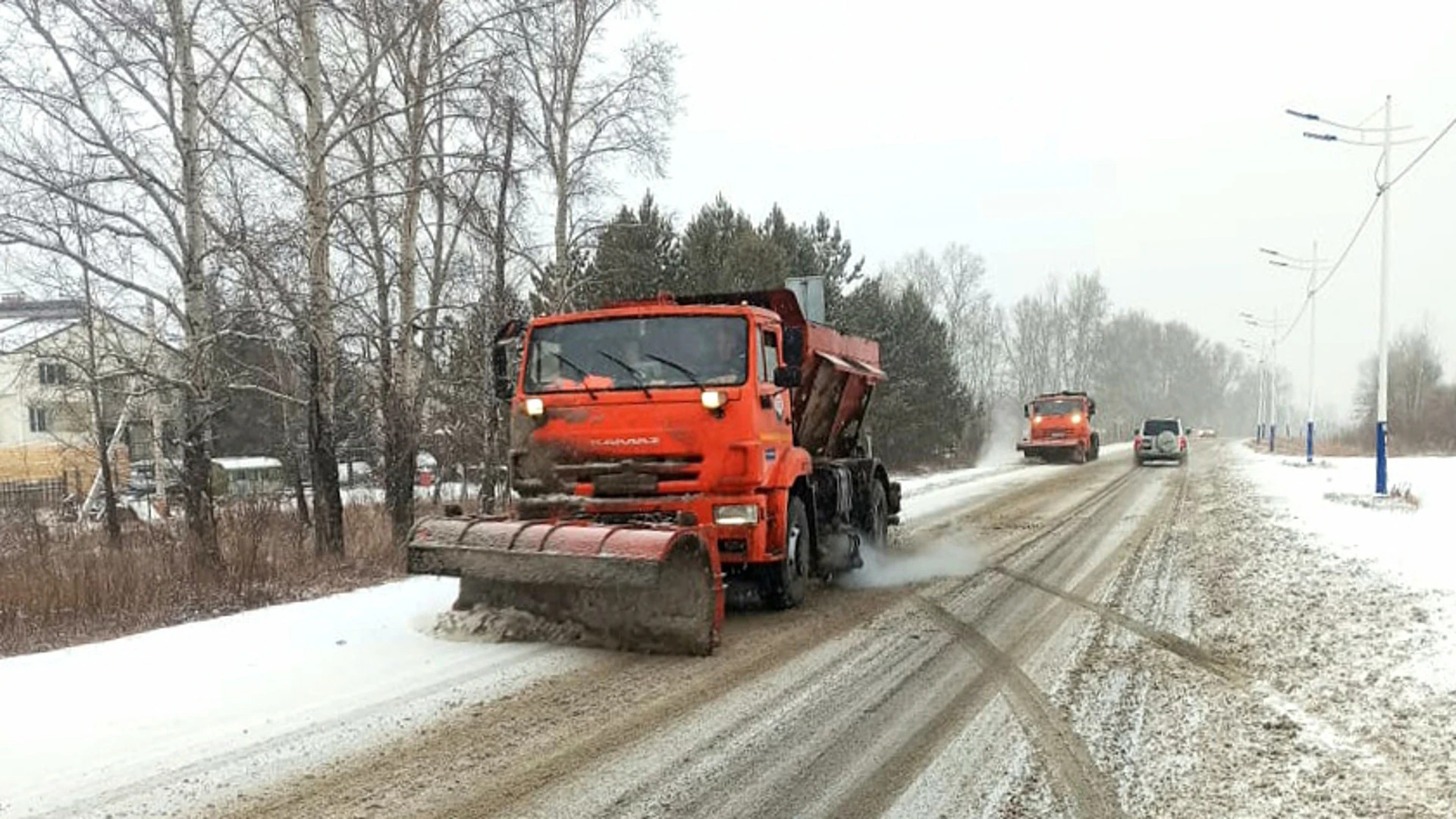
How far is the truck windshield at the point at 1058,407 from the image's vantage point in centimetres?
3909

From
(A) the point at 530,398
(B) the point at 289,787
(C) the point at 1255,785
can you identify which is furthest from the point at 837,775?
→ (A) the point at 530,398

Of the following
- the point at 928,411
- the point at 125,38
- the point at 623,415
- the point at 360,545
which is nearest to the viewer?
the point at 623,415

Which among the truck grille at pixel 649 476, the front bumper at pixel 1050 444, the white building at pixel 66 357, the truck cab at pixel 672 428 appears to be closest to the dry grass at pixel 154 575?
the white building at pixel 66 357

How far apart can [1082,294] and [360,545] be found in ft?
331

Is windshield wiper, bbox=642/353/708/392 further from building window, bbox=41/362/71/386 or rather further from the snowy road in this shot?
building window, bbox=41/362/71/386

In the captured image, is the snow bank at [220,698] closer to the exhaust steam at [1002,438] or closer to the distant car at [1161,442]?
the distant car at [1161,442]

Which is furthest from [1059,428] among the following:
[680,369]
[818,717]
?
[818,717]

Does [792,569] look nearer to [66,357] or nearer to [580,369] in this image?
[580,369]

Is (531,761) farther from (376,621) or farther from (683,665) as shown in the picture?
(376,621)

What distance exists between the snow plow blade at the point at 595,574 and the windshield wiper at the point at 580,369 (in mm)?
1115

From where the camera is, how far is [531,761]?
16.0 ft

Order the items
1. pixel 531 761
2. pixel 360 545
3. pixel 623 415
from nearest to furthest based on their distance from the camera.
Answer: pixel 531 761, pixel 623 415, pixel 360 545

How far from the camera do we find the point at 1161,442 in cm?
3750

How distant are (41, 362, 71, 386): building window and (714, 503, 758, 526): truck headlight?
31.7 feet
